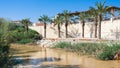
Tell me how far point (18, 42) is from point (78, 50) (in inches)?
854

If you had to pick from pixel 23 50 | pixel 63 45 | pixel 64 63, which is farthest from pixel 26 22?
pixel 64 63

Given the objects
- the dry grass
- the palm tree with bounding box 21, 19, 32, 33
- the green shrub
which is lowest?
the dry grass

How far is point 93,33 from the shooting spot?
48.5 m

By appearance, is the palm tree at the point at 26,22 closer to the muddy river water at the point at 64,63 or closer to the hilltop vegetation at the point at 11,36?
the hilltop vegetation at the point at 11,36

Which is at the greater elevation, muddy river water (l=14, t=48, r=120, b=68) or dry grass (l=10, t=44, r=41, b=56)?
dry grass (l=10, t=44, r=41, b=56)

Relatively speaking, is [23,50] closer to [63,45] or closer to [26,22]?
[63,45]

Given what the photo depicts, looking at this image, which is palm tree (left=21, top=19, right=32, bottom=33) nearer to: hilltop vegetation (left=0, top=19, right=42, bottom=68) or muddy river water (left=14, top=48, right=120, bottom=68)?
hilltop vegetation (left=0, top=19, right=42, bottom=68)

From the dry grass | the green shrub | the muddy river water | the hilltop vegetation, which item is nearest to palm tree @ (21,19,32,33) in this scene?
the hilltop vegetation

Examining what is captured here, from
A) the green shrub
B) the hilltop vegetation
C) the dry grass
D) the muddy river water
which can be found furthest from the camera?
the green shrub

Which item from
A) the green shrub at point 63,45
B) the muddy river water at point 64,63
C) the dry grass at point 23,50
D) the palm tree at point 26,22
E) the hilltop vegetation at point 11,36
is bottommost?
the muddy river water at point 64,63

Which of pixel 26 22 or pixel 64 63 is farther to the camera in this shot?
pixel 26 22

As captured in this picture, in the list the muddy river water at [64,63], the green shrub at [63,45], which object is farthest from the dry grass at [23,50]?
the muddy river water at [64,63]

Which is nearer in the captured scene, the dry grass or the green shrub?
the dry grass

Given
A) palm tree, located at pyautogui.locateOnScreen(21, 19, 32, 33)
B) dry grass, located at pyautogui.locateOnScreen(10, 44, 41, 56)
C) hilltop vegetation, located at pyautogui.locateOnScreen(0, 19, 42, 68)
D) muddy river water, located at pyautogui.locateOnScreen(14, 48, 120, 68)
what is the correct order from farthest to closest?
palm tree, located at pyautogui.locateOnScreen(21, 19, 32, 33)
dry grass, located at pyautogui.locateOnScreen(10, 44, 41, 56)
muddy river water, located at pyautogui.locateOnScreen(14, 48, 120, 68)
hilltop vegetation, located at pyautogui.locateOnScreen(0, 19, 42, 68)
